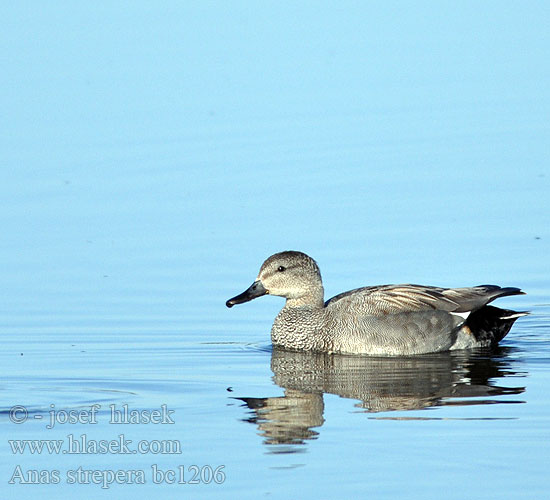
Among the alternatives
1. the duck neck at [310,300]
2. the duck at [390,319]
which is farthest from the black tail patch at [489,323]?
the duck neck at [310,300]

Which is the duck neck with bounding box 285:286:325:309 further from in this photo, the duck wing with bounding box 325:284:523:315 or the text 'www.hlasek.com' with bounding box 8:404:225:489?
the text 'www.hlasek.com' with bounding box 8:404:225:489

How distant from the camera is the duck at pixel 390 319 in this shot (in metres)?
13.5

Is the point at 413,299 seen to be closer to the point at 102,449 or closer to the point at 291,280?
the point at 291,280

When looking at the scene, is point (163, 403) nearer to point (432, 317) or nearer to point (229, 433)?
point (229, 433)

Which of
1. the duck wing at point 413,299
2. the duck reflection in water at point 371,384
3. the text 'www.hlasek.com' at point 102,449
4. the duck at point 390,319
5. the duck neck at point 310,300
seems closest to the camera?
the text 'www.hlasek.com' at point 102,449

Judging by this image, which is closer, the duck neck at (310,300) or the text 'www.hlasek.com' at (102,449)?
the text 'www.hlasek.com' at (102,449)

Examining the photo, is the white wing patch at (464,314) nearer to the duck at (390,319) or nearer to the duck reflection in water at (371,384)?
the duck at (390,319)

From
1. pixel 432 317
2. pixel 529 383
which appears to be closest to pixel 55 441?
pixel 529 383

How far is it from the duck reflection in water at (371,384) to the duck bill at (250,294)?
0.63 meters

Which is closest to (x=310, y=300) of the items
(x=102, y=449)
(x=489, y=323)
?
(x=489, y=323)

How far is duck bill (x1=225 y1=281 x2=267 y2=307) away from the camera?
543 inches

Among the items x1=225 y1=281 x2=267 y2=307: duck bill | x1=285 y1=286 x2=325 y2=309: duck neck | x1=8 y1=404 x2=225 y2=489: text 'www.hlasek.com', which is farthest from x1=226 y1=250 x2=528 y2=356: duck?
x1=8 y1=404 x2=225 y2=489: text 'www.hlasek.com'

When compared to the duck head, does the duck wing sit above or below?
below

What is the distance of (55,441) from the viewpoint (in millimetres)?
9797
